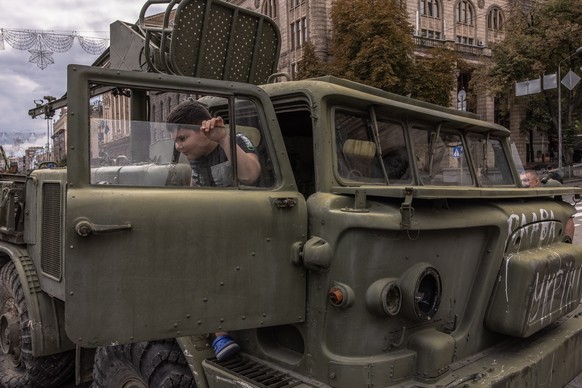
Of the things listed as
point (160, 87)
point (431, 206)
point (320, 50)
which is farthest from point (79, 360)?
point (320, 50)

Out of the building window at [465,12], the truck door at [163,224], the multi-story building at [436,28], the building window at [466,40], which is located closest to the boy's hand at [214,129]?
the truck door at [163,224]

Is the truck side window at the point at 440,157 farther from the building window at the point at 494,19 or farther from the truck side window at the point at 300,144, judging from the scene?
the building window at the point at 494,19

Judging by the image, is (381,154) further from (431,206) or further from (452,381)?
(452,381)

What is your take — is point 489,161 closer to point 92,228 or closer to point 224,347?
point 224,347

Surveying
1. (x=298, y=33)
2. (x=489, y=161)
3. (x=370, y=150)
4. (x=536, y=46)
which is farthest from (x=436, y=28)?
(x=370, y=150)

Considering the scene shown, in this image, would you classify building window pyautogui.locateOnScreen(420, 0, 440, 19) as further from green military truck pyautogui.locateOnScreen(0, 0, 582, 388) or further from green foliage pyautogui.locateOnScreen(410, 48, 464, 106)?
green military truck pyautogui.locateOnScreen(0, 0, 582, 388)

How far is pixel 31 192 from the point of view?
381 cm

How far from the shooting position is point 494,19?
1923 inches

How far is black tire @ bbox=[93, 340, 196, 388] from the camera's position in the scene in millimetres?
2834

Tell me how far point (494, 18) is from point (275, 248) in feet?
173

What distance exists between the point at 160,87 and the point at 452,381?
7.03ft

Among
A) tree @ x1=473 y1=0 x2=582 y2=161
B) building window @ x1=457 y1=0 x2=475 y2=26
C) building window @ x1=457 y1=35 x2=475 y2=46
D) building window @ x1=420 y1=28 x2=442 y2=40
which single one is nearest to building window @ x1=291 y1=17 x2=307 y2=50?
building window @ x1=420 y1=28 x2=442 y2=40

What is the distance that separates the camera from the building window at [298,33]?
128ft

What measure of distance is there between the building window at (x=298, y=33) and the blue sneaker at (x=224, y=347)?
3771 cm
